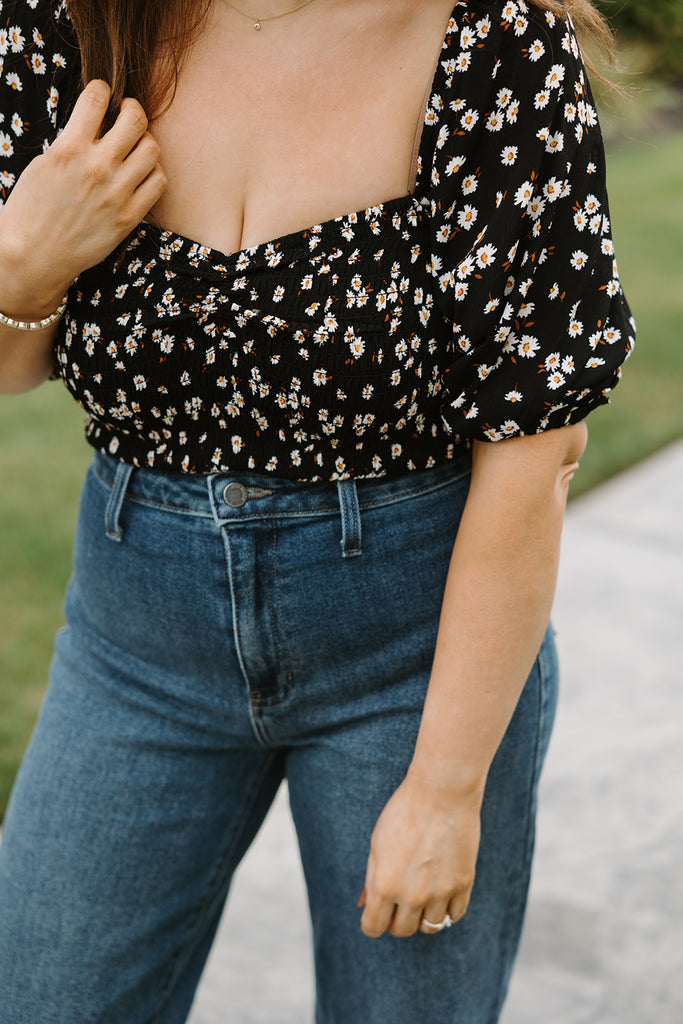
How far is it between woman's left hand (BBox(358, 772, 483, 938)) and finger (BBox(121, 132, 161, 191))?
748 millimetres

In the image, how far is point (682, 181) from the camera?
33.1 ft

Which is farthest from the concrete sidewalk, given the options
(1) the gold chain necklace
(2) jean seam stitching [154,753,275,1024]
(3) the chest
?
(1) the gold chain necklace

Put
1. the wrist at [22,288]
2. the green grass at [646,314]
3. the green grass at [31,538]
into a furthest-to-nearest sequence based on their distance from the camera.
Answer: the green grass at [646,314], the green grass at [31,538], the wrist at [22,288]

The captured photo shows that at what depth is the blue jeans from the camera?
1.26m

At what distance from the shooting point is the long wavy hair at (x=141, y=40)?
1221 millimetres

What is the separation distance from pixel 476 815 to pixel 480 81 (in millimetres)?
823

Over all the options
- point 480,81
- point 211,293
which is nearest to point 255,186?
point 211,293

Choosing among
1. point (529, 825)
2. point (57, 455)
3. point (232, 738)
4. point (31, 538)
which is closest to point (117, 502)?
point (232, 738)

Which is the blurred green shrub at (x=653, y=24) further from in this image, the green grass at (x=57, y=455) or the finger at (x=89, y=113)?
the finger at (x=89, y=113)

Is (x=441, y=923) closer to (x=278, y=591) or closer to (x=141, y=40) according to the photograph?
(x=278, y=591)

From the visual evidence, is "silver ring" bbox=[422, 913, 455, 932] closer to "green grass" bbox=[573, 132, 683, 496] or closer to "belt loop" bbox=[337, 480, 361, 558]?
"belt loop" bbox=[337, 480, 361, 558]

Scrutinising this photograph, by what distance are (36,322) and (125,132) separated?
0.25 meters

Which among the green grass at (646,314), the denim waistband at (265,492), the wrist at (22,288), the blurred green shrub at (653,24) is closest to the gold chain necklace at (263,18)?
the wrist at (22,288)

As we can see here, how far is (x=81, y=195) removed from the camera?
1.18 metres
